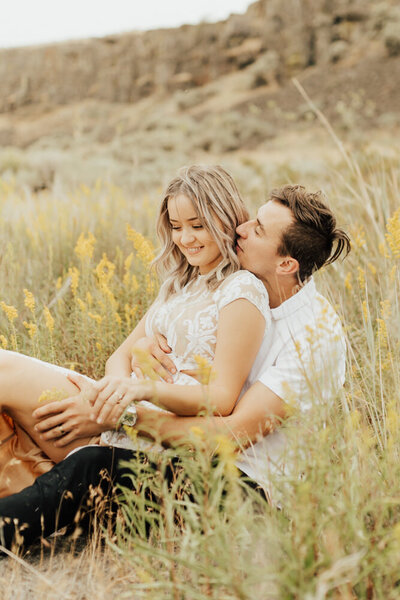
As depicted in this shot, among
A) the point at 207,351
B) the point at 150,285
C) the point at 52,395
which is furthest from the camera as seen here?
the point at 150,285

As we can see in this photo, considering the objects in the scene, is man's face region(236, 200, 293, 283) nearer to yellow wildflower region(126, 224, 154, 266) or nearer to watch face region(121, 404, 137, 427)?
yellow wildflower region(126, 224, 154, 266)

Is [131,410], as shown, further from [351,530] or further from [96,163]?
[96,163]

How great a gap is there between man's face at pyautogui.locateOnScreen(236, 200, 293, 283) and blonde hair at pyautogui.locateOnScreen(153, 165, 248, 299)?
6cm

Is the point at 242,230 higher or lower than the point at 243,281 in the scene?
higher

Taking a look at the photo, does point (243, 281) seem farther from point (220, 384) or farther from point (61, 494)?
point (61, 494)

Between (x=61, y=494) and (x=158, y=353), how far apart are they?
2.30 ft

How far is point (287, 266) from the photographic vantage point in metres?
2.30

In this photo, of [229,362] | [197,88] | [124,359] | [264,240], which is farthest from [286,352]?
[197,88]

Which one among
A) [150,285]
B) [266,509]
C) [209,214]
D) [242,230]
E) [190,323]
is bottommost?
[266,509]

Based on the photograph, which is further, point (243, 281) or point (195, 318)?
point (195, 318)

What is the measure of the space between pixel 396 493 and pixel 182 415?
80 centimetres

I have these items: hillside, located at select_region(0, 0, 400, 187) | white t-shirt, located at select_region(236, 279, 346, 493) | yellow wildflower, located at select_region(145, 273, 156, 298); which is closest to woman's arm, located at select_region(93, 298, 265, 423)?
white t-shirt, located at select_region(236, 279, 346, 493)

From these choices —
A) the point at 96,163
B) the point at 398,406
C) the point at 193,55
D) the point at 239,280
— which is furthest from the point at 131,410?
the point at 193,55

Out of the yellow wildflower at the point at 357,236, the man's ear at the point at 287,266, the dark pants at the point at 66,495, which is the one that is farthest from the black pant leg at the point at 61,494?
the yellow wildflower at the point at 357,236
